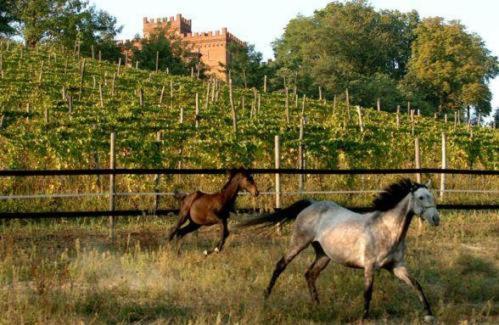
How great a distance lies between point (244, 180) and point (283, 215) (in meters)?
2.24

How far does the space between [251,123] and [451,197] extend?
11.7 m

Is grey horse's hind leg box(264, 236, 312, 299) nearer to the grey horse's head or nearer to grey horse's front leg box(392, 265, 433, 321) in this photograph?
grey horse's front leg box(392, 265, 433, 321)

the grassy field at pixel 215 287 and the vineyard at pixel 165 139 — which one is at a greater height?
the vineyard at pixel 165 139

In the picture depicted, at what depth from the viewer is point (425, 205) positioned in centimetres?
714

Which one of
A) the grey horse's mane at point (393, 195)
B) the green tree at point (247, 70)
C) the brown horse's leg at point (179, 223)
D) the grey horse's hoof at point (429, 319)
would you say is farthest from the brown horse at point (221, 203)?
the green tree at point (247, 70)

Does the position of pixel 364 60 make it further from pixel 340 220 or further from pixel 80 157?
pixel 340 220

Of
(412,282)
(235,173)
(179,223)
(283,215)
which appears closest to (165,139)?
(179,223)

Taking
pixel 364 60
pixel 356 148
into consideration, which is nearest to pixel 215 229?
pixel 356 148

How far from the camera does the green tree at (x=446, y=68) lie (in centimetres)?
7650

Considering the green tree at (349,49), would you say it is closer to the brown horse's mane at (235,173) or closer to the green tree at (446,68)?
the green tree at (446,68)

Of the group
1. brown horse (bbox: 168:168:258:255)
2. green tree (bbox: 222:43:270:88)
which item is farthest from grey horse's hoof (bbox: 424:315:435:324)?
green tree (bbox: 222:43:270:88)

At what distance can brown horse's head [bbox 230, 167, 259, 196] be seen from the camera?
10523 millimetres

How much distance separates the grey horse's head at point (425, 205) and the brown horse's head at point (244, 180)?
3674 millimetres

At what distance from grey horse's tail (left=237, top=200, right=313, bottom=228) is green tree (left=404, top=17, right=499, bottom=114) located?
6945 cm
